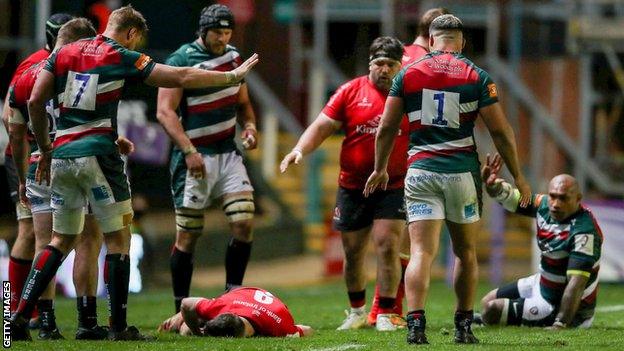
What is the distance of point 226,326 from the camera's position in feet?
31.0

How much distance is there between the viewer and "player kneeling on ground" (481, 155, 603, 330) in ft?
34.6

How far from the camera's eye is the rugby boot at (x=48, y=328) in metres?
9.67

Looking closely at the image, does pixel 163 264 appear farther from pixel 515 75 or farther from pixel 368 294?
pixel 515 75

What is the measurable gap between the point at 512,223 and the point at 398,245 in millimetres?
12355

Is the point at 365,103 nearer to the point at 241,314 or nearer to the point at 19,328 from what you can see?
the point at 241,314

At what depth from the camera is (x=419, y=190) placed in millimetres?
9047

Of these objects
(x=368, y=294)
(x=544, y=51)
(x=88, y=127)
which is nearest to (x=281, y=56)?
(x=544, y=51)

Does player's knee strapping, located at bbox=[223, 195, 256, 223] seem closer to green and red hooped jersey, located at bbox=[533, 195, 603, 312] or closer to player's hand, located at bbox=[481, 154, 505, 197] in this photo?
player's hand, located at bbox=[481, 154, 505, 197]

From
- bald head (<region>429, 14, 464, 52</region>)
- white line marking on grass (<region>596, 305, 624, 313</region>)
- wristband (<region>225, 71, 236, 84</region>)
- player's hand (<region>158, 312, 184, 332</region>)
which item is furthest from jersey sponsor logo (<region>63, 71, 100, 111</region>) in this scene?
white line marking on grass (<region>596, 305, 624, 313</region>)

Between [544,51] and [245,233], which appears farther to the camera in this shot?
[544,51]

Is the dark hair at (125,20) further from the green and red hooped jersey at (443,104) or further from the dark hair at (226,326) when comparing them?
the dark hair at (226,326)

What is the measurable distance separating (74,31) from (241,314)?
2183 mm

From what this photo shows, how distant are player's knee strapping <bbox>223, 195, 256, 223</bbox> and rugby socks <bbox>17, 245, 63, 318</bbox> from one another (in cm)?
201

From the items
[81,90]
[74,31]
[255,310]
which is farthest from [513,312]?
[74,31]
